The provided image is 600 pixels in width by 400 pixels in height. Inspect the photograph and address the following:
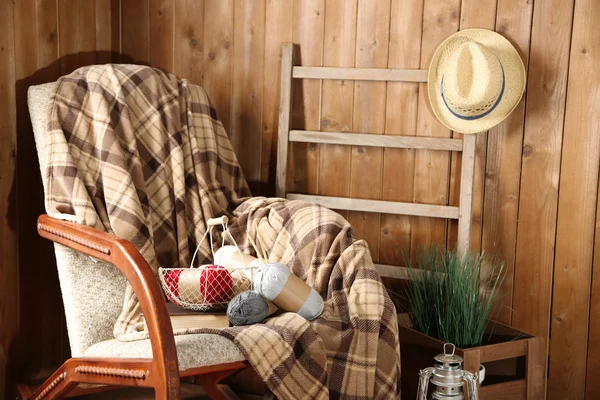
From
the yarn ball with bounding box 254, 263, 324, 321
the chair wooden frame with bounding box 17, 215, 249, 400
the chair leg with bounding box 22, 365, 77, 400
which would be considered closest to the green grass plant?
the yarn ball with bounding box 254, 263, 324, 321

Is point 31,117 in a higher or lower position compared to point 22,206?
higher

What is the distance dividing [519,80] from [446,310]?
0.67 m

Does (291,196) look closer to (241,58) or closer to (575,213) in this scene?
(241,58)

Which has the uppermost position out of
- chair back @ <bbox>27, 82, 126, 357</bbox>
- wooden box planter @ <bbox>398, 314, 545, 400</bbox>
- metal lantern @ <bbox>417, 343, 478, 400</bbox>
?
chair back @ <bbox>27, 82, 126, 357</bbox>

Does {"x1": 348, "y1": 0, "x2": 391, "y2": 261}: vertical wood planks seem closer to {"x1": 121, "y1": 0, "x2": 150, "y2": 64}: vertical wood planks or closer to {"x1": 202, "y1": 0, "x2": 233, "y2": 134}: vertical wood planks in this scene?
{"x1": 202, "y1": 0, "x2": 233, "y2": 134}: vertical wood planks

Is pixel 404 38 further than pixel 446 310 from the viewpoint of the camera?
Yes

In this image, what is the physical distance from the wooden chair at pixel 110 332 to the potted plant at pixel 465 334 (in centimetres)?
54

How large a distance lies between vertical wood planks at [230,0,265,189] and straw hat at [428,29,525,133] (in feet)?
1.96

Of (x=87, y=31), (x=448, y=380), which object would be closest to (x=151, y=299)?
(x=448, y=380)

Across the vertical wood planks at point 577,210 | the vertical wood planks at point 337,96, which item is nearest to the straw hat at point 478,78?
the vertical wood planks at point 577,210

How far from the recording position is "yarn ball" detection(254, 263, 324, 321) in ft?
5.05

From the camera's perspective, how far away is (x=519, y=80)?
2.00m

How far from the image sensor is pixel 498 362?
1.94 metres

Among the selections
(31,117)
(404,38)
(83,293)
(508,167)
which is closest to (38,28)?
(31,117)
